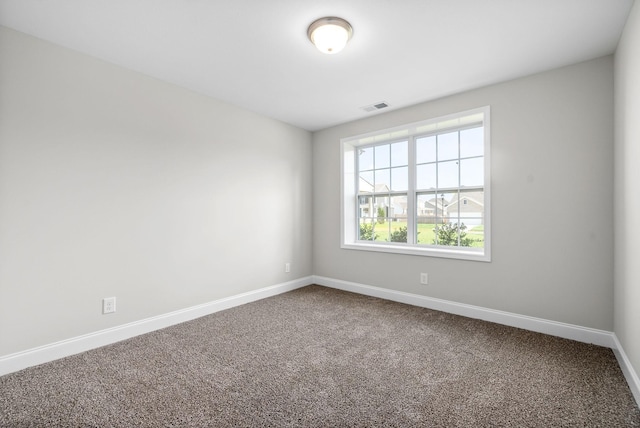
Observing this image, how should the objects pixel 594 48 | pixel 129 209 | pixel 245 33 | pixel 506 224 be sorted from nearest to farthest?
1. pixel 245 33
2. pixel 594 48
3. pixel 129 209
4. pixel 506 224

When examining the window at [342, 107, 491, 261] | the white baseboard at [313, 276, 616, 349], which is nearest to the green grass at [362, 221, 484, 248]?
the window at [342, 107, 491, 261]

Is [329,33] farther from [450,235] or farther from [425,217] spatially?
[450,235]

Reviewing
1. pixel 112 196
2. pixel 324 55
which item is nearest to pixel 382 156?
pixel 324 55

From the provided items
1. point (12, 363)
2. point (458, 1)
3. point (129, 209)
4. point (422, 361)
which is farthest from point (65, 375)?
point (458, 1)

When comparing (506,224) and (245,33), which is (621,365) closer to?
(506,224)

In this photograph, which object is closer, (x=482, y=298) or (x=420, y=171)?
(x=482, y=298)

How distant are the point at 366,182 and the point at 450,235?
1.46m

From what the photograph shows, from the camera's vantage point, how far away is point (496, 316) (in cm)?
303

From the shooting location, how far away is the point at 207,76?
2889 mm

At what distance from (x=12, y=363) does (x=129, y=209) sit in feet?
4.46

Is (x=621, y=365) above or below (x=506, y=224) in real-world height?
below

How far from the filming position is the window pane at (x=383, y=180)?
4172mm

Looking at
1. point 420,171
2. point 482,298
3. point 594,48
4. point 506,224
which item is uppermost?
point 594,48

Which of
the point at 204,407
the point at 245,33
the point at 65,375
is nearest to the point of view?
the point at 204,407
